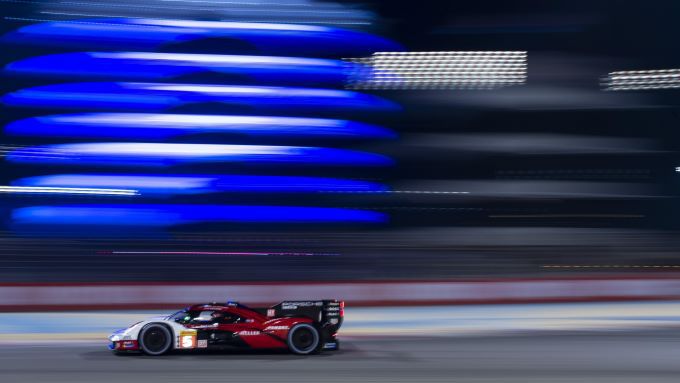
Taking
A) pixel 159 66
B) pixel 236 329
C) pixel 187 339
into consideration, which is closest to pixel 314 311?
pixel 236 329

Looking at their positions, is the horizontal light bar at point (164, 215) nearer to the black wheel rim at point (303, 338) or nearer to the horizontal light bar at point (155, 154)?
the horizontal light bar at point (155, 154)

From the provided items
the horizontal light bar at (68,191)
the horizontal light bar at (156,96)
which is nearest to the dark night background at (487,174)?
the horizontal light bar at (68,191)

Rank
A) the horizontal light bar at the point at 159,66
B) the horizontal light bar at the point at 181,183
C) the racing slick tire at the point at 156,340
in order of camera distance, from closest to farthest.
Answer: the racing slick tire at the point at 156,340 < the horizontal light bar at the point at 181,183 < the horizontal light bar at the point at 159,66

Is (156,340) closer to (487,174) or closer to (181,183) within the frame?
(181,183)

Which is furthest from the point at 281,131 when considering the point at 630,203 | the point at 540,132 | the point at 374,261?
the point at 630,203

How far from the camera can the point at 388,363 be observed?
865 centimetres

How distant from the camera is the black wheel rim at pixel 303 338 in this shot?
8.98 metres

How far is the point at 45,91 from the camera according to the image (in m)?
25.6

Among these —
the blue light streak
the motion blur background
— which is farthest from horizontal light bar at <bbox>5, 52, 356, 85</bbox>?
the blue light streak

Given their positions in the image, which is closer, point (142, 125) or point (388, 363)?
point (388, 363)

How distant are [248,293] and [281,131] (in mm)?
11681

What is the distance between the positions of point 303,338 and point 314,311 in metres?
0.37

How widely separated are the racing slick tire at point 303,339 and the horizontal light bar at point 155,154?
56.2 ft

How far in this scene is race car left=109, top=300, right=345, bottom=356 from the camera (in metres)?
8.76
